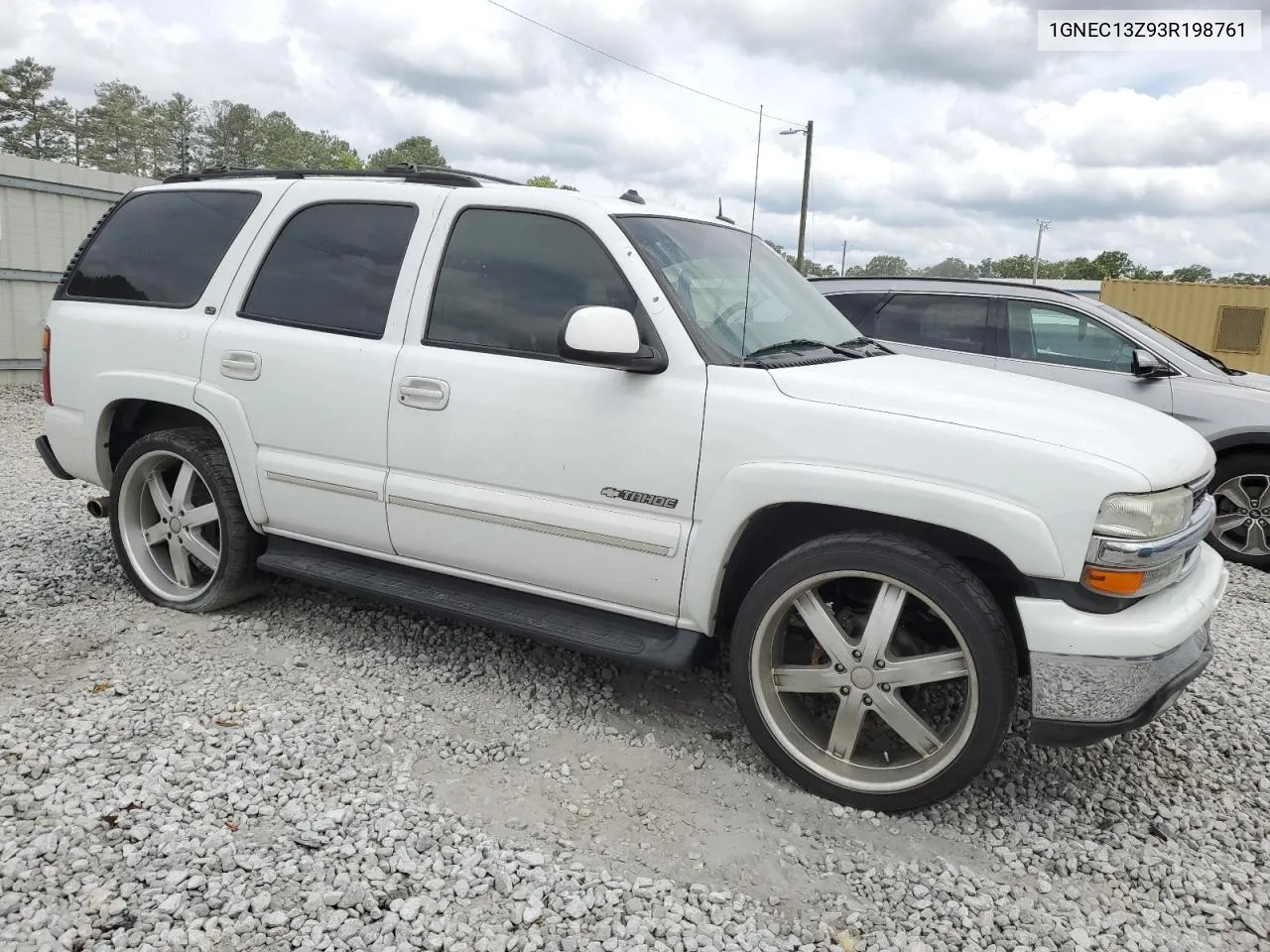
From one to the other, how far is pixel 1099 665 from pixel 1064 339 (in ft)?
15.2

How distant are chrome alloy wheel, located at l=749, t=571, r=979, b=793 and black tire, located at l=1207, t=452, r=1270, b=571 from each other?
13.4ft

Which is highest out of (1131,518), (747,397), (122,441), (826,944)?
(747,397)

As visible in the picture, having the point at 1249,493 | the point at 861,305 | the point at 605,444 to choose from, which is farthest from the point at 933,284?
the point at 605,444

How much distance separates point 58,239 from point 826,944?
12.8m

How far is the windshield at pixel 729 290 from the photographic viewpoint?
3.19 metres

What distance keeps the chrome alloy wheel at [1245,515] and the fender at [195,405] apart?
5829 millimetres

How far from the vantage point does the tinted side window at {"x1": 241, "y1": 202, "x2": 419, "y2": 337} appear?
3.65 m

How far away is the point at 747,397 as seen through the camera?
2938 millimetres

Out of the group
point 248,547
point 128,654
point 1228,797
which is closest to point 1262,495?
point 1228,797

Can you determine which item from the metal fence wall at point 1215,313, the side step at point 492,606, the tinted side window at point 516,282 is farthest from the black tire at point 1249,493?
the metal fence wall at point 1215,313

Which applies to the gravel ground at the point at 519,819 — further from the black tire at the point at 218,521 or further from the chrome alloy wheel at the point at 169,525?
the chrome alloy wheel at the point at 169,525

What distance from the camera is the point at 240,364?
384 centimetres

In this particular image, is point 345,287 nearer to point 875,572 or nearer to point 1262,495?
point 875,572

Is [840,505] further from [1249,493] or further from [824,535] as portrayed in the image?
[1249,493]
